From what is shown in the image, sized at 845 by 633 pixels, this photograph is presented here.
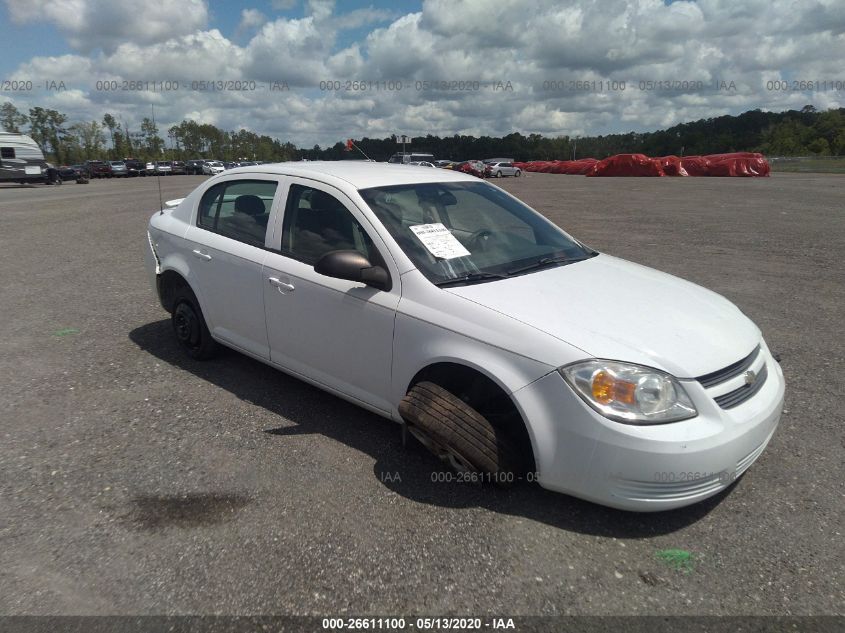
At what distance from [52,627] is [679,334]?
2.92 m

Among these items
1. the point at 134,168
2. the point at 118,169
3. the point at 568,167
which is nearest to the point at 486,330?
the point at 118,169

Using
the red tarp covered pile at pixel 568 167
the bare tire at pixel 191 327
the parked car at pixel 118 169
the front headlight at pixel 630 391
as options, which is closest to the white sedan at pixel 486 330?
the front headlight at pixel 630 391

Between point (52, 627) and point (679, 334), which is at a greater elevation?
point (679, 334)

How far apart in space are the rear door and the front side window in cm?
20

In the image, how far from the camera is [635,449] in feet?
8.05

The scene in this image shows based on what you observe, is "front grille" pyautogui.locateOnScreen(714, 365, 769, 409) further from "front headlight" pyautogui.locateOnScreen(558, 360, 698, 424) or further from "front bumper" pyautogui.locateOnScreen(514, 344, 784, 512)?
"front headlight" pyautogui.locateOnScreen(558, 360, 698, 424)

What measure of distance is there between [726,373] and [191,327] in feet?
12.7

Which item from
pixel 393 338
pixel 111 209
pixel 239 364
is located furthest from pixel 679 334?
pixel 111 209

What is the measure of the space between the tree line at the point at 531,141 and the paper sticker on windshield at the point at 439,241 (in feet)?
190

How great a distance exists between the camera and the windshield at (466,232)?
3.25m

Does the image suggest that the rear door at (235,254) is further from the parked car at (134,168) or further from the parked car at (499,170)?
the parked car at (134,168)

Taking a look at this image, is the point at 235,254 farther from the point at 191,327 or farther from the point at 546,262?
the point at 546,262

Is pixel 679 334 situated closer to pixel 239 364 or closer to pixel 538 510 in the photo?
pixel 538 510

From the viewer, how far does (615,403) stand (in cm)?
250
